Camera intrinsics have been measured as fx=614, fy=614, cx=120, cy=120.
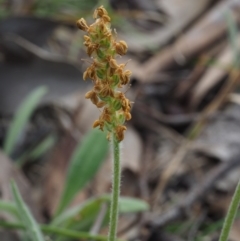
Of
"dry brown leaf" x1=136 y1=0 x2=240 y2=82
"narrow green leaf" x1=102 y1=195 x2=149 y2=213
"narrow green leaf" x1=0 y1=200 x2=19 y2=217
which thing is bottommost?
"narrow green leaf" x1=0 y1=200 x2=19 y2=217

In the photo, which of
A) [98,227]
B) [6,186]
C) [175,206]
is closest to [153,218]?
[175,206]

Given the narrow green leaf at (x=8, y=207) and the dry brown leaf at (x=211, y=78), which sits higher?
the dry brown leaf at (x=211, y=78)

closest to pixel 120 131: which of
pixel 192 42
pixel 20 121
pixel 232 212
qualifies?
pixel 232 212

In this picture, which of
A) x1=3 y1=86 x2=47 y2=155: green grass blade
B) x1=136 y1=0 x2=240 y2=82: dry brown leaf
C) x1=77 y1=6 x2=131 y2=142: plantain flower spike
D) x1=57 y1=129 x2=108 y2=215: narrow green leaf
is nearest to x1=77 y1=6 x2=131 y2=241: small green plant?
x1=77 y1=6 x2=131 y2=142: plantain flower spike

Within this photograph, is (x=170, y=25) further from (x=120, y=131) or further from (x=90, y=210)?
(x=120, y=131)

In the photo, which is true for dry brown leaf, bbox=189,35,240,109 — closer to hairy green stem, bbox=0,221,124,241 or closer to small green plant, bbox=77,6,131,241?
hairy green stem, bbox=0,221,124,241

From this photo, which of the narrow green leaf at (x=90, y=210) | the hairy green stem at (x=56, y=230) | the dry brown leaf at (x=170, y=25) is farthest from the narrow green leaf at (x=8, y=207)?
the dry brown leaf at (x=170, y=25)

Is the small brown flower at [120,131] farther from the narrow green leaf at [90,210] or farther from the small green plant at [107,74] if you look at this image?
the narrow green leaf at [90,210]
